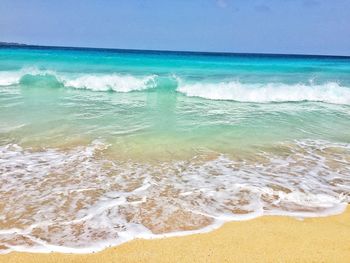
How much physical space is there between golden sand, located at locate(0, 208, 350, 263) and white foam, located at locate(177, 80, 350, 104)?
11.6m

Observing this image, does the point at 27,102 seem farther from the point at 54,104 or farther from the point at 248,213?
the point at 248,213

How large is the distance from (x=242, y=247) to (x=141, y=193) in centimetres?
167

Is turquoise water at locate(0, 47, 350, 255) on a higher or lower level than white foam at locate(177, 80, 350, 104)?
lower

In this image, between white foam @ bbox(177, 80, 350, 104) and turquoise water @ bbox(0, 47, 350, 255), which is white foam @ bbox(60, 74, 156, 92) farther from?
turquoise water @ bbox(0, 47, 350, 255)

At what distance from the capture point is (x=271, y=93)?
16.4 metres

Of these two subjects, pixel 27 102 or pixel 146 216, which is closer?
pixel 146 216

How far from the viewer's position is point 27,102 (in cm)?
1209

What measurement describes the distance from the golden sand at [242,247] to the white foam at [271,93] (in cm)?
1163

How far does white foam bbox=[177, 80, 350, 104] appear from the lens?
15.5 meters

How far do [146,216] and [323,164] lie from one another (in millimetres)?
3612

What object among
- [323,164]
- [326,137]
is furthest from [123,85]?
[323,164]

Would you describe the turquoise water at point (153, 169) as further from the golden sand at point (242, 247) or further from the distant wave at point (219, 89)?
the distant wave at point (219, 89)

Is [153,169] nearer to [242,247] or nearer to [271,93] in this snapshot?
[242,247]

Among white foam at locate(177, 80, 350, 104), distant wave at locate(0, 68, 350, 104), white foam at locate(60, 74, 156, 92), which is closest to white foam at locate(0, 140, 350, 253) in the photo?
white foam at locate(177, 80, 350, 104)
